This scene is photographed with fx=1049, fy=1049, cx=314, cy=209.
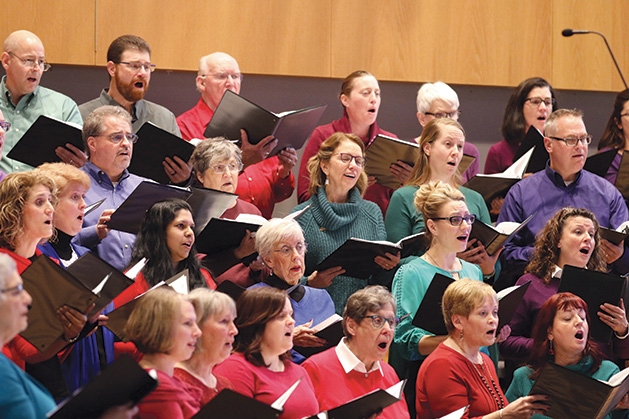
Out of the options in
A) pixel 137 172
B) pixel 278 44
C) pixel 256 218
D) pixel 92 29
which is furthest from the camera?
pixel 278 44

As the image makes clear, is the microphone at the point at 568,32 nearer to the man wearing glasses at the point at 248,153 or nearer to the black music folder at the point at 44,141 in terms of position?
the man wearing glasses at the point at 248,153

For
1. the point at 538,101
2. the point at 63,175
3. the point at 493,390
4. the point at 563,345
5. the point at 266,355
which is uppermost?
the point at 538,101

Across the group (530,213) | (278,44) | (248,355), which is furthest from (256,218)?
(278,44)

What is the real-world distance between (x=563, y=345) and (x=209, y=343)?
1520mm

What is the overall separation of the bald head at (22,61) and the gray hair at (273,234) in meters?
1.41

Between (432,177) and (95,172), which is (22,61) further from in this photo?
(432,177)

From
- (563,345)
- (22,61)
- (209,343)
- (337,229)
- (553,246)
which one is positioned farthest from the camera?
(22,61)

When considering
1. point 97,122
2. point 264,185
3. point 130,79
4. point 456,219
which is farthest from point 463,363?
point 130,79

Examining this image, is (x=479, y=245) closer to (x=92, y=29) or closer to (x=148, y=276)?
(x=148, y=276)

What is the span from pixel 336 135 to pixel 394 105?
225 centimetres

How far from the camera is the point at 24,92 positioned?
4.44 meters

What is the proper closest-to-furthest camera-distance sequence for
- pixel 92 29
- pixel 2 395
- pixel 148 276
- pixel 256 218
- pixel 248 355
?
pixel 2 395 → pixel 248 355 → pixel 148 276 → pixel 256 218 → pixel 92 29

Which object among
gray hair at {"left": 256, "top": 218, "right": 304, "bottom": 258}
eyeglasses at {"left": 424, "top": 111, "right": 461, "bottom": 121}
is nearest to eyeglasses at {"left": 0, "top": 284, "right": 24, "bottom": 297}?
gray hair at {"left": 256, "top": 218, "right": 304, "bottom": 258}

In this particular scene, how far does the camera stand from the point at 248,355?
3.02 meters
